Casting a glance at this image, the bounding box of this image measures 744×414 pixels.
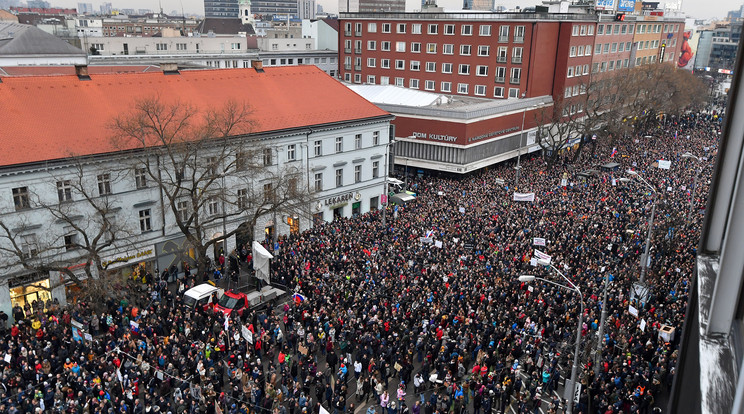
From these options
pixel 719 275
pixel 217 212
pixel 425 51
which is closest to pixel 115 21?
pixel 425 51

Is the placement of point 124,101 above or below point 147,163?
above

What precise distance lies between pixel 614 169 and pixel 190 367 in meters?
47.6

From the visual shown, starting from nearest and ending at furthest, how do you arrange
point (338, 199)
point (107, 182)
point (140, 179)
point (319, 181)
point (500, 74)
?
point (107, 182) < point (140, 179) < point (319, 181) < point (338, 199) < point (500, 74)

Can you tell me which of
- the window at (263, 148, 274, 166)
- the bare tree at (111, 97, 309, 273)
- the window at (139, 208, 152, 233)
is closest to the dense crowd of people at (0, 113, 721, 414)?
the bare tree at (111, 97, 309, 273)

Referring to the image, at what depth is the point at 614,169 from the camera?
186 feet

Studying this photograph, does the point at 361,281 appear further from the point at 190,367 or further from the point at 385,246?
the point at 190,367

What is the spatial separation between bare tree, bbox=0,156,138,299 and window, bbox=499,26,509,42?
5005cm

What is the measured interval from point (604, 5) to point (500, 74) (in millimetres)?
36005

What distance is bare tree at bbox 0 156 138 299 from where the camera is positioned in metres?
27.8

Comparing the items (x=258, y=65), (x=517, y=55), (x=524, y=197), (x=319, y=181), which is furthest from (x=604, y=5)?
(x=319, y=181)

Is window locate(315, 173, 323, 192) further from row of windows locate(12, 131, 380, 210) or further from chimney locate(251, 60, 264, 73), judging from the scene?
chimney locate(251, 60, 264, 73)

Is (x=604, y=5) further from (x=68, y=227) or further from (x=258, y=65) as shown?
(x=68, y=227)

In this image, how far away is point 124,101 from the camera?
35438 mm

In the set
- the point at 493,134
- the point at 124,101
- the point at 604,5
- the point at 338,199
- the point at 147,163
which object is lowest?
the point at 338,199
